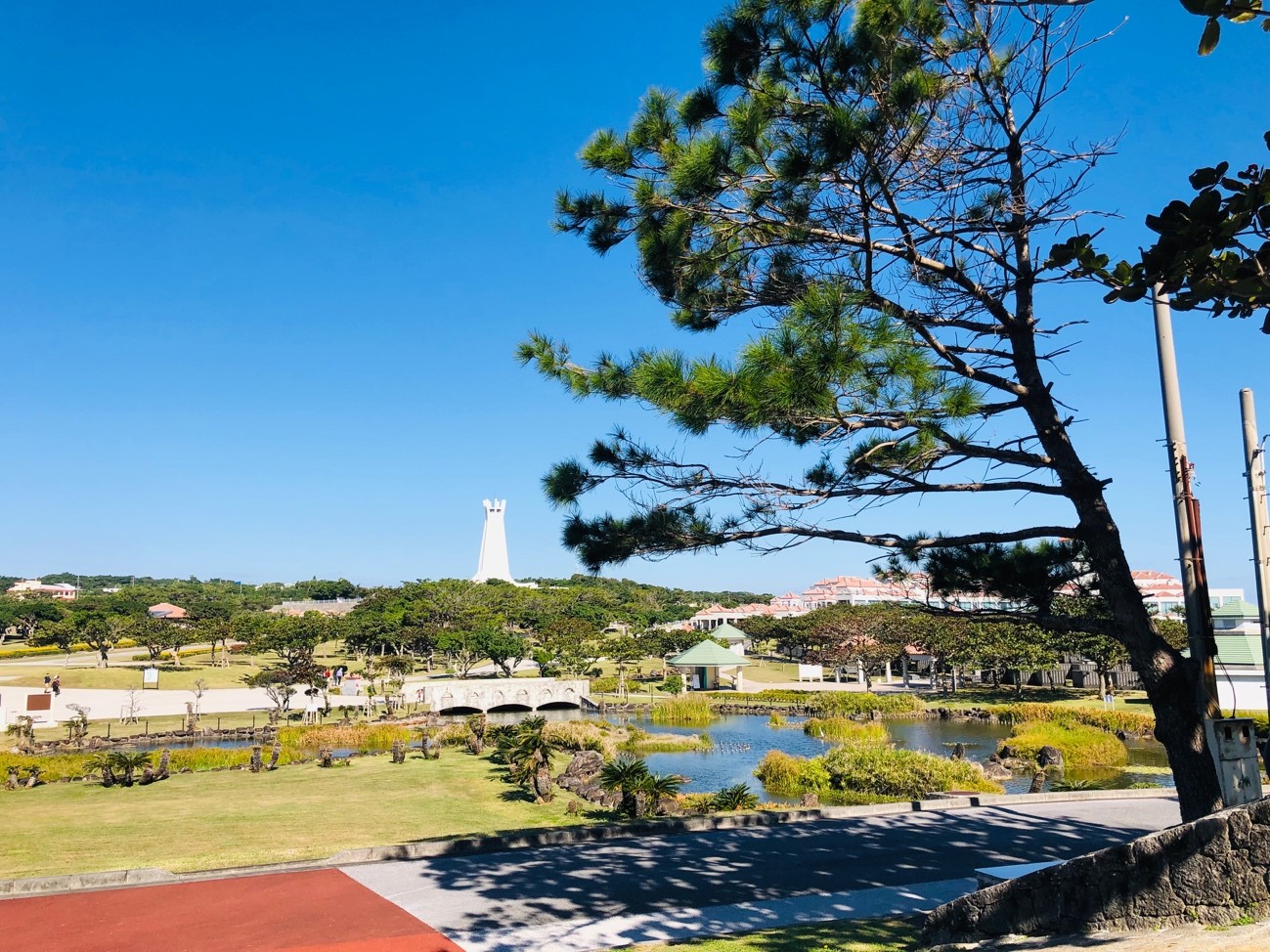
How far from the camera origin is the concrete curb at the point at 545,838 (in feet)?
24.8

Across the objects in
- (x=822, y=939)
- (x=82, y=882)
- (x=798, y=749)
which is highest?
(x=82, y=882)

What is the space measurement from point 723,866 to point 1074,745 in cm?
1600

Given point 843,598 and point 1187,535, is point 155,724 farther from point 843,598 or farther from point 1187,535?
point 843,598

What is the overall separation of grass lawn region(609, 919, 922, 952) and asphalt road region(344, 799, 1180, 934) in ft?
2.90

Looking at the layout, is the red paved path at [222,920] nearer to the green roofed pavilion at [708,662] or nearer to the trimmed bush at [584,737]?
the trimmed bush at [584,737]

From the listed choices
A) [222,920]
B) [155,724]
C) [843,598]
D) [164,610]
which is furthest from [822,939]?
[843,598]

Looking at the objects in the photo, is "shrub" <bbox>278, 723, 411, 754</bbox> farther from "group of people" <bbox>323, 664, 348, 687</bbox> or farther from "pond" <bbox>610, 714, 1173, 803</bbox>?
"group of people" <bbox>323, 664, 348, 687</bbox>

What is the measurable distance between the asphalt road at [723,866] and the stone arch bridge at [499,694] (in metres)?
23.0

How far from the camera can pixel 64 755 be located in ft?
61.6

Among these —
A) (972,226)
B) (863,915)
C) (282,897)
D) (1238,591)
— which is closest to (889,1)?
(972,226)

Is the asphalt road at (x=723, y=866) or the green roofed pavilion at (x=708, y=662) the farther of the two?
the green roofed pavilion at (x=708, y=662)

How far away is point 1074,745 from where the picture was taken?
67.8 feet

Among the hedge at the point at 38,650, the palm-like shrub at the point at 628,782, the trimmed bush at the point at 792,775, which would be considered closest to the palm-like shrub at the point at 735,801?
the palm-like shrub at the point at 628,782

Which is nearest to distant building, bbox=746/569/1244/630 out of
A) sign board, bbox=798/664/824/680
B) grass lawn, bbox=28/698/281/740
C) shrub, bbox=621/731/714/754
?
sign board, bbox=798/664/824/680
